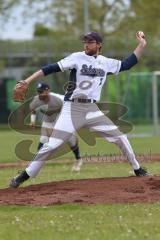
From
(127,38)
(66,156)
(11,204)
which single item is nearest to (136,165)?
(11,204)

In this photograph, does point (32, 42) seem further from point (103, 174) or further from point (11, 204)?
point (11, 204)

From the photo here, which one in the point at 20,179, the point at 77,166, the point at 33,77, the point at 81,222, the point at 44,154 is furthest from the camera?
the point at 77,166

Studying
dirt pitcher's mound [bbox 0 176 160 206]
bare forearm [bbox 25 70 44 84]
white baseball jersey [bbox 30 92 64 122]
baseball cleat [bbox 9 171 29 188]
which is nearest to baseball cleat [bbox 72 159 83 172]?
white baseball jersey [bbox 30 92 64 122]

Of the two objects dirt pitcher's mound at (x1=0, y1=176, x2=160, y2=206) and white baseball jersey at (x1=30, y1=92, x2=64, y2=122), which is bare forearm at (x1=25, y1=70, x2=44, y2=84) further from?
white baseball jersey at (x1=30, y1=92, x2=64, y2=122)

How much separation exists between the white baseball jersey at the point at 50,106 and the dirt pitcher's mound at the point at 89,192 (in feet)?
15.3

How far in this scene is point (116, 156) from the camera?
19.8m

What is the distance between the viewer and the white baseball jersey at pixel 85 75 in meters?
11.4

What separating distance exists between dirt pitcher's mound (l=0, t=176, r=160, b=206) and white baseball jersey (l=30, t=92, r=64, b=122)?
15.3 ft

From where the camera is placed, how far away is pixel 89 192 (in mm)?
11094

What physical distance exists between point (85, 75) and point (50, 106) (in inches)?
211

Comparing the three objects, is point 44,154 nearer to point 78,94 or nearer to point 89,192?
point 89,192

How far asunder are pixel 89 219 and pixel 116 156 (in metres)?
10.8

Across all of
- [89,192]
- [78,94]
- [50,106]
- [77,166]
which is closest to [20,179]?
[89,192]

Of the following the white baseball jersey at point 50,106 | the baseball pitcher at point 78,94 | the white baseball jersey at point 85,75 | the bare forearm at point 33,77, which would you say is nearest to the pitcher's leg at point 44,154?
the baseball pitcher at point 78,94
